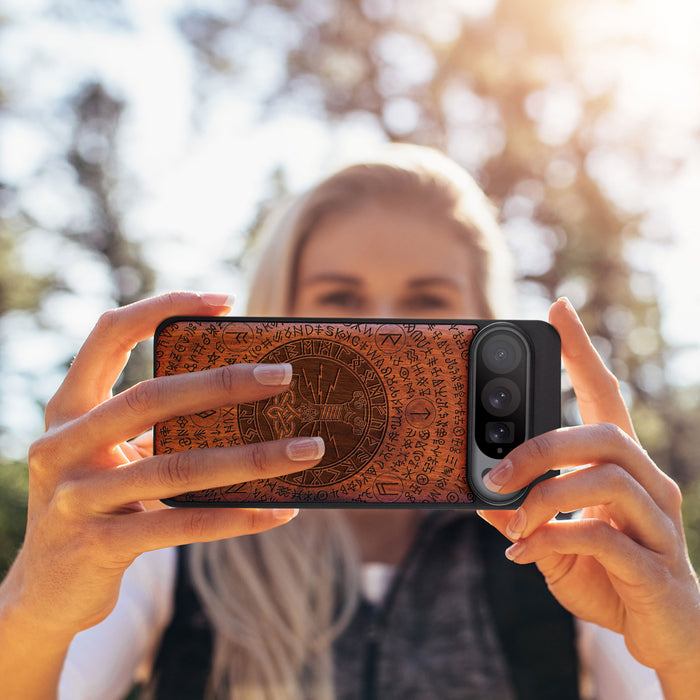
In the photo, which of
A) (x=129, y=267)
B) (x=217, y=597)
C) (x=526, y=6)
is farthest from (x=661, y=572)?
(x=129, y=267)

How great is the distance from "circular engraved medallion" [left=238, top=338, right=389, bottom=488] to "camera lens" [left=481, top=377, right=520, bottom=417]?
27 centimetres

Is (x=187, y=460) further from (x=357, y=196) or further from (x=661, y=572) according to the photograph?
(x=357, y=196)

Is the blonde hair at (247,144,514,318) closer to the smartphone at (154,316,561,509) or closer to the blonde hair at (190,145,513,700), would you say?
the blonde hair at (190,145,513,700)

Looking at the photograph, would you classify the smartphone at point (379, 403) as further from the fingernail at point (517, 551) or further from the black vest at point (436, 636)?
the black vest at point (436, 636)

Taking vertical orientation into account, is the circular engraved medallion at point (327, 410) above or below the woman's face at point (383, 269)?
below

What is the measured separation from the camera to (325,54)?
30.6 ft

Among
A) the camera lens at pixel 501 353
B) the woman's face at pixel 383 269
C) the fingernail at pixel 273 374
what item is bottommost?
the fingernail at pixel 273 374

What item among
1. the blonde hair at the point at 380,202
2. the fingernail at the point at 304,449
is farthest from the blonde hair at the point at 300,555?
the fingernail at the point at 304,449

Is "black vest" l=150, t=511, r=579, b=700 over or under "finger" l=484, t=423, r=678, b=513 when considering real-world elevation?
under

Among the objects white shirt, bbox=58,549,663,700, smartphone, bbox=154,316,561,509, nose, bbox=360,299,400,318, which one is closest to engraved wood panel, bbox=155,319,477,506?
Answer: smartphone, bbox=154,316,561,509

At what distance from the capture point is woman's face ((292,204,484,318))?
2.51 meters

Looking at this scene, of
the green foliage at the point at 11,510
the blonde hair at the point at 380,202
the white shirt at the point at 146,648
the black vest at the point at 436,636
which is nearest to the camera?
the white shirt at the point at 146,648

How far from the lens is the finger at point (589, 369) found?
147 cm

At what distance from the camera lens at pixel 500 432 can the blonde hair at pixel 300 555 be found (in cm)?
135
